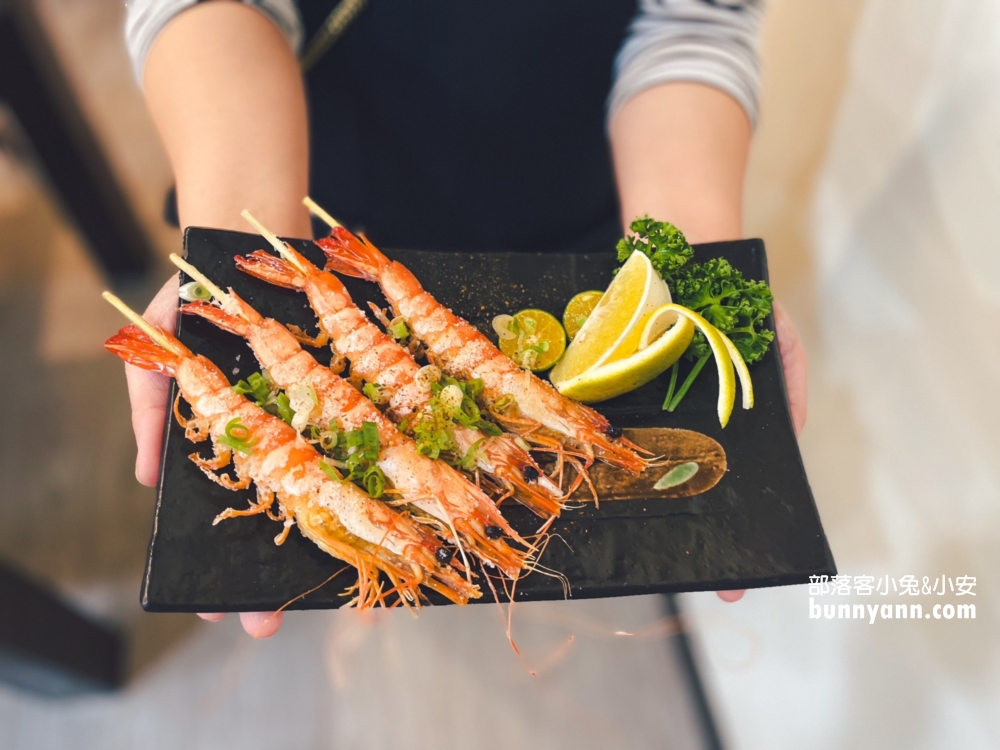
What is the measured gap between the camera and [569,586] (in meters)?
1.80

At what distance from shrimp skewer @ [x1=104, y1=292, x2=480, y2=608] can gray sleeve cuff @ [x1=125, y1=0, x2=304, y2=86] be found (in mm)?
1230

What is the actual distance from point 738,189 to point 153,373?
7.79 feet

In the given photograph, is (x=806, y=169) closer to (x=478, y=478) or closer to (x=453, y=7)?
(x=453, y=7)

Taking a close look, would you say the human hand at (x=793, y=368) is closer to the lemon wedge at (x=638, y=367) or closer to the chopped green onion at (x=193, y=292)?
the lemon wedge at (x=638, y=367)

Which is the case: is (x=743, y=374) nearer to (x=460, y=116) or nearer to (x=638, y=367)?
(x=638, y=367)

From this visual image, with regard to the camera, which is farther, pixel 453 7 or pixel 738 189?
pixel 738 189

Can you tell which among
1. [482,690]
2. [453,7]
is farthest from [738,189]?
[482,690]

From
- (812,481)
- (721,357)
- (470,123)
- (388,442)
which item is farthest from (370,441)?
(812,481)

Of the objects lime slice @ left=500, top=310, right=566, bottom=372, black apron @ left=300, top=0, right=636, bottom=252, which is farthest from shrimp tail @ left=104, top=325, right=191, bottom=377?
black apron @ left=300, top=0, right=636, bottom=252

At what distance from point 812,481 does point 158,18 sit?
3.35 meters

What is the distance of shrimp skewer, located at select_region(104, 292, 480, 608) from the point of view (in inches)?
70.3

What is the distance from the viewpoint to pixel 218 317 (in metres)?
2.03

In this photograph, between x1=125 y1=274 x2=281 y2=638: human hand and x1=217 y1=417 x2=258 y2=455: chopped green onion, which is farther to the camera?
x1=125 y1=274 x2=281 y2=638: human hand

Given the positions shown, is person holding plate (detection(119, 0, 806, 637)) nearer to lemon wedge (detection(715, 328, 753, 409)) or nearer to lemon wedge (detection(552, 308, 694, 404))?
lemon wedge (detection(715, 328, 753, 409))
